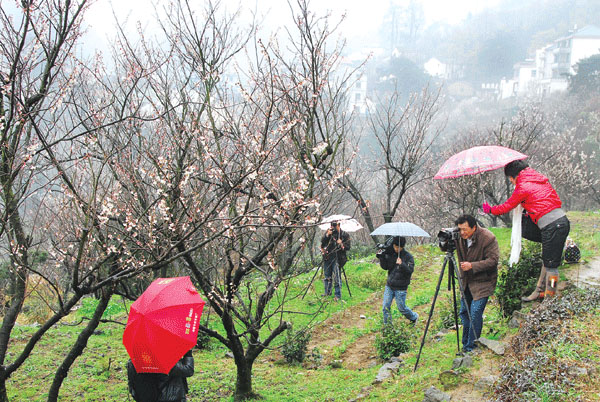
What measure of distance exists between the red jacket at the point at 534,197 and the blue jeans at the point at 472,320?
1171 mm

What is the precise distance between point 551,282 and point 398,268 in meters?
2.32

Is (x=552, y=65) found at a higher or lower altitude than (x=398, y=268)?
higher

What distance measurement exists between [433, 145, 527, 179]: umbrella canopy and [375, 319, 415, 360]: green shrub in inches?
101

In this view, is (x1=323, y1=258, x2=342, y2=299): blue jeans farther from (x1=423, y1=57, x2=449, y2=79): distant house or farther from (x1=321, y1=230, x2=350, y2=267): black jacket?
(x1=423, y1=57, x2=449, y2=79): distant house

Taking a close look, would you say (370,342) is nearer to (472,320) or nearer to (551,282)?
(472,320)

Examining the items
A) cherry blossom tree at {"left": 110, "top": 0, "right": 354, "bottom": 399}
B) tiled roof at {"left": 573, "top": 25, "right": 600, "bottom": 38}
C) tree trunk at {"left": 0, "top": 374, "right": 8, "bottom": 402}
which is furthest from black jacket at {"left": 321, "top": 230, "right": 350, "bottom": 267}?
tiled roof at {"left": 573, "top": 25, "right": 600, "bottom": 38}

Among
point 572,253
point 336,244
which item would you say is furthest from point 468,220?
point 336,244

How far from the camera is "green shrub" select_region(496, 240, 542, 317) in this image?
6773 mm

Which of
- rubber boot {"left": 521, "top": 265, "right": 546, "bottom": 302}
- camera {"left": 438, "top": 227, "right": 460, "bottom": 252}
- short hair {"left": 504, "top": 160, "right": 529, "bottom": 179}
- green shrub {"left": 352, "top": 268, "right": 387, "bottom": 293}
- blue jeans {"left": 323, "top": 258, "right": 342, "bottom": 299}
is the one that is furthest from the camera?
green shrub {"left": 352, "top": 268, "right": 387, "bottom": 293}

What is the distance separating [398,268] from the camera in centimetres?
761

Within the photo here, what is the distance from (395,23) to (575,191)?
79852mm

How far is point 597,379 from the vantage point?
161 inches

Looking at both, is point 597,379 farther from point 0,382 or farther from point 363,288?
point 363,288

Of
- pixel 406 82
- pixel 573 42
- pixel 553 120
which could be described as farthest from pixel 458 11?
pixel 553 120
